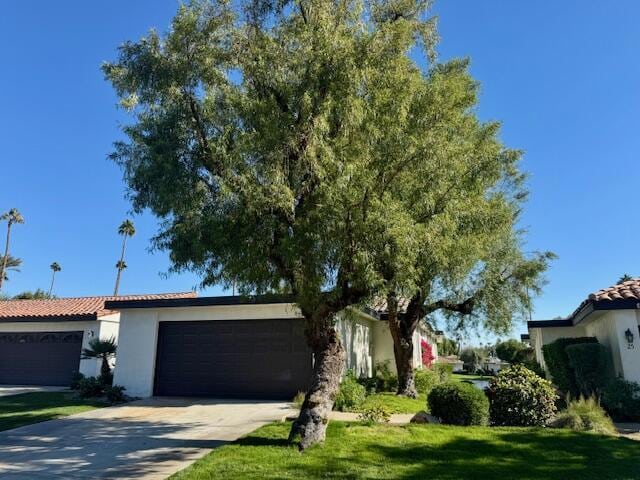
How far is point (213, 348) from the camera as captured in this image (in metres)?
16.8

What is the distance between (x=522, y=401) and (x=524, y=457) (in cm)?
289

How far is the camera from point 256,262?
8.58 m

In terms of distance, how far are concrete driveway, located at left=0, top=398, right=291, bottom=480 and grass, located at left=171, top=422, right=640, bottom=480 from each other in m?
0.83

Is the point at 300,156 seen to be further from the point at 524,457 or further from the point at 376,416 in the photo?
the point at 524,457

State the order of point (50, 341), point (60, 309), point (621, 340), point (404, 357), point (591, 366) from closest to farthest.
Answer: point (621, 340)
point (591, 366)
point (404, 357)
point (50, 341)
point (60, 309)

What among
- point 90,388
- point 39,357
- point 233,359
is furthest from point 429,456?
point 39,357

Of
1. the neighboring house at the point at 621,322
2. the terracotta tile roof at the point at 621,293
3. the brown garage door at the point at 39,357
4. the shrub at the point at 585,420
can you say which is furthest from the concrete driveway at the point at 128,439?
the terracotta tile roof at the point at 621,293

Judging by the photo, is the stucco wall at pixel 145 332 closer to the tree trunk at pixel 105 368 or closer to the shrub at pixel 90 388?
the tree trunk at pixel 105 368

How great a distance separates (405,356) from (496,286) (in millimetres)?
4326

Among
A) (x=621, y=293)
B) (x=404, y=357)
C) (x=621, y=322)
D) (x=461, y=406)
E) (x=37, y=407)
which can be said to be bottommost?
(x=37, y=407)

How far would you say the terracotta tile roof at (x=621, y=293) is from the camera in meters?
12.5

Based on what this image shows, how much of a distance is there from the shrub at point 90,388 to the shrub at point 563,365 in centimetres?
1557

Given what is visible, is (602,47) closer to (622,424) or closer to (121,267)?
(622,424)

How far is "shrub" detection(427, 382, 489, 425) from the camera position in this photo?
34.1 ft
